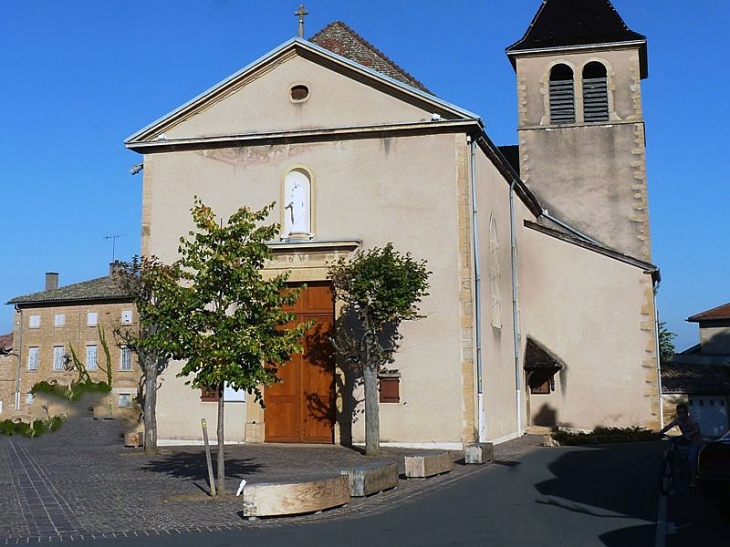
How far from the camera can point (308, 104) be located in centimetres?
1914

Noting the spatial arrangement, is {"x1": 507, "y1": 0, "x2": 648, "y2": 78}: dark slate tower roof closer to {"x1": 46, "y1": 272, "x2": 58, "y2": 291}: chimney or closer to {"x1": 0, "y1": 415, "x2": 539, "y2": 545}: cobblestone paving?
{"x1": 0, "y1": 415, "x2": 539, "y2": 545}: cobblestone paving

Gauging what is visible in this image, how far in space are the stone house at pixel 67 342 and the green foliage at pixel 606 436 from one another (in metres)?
26.4

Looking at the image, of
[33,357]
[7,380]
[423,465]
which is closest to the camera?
[423,465]

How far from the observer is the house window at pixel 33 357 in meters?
46.6

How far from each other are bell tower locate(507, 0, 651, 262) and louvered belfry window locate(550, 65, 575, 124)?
34 mm

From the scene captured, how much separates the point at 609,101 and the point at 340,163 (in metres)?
13.4

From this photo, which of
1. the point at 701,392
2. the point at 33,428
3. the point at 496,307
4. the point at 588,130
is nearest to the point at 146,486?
the point at 496,307

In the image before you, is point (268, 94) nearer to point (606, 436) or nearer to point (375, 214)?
point (375, 214)

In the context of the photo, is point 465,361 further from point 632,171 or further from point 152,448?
point 632,171

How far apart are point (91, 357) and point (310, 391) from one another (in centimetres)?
2957

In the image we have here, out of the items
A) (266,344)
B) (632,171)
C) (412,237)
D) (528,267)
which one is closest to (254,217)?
(266,344)

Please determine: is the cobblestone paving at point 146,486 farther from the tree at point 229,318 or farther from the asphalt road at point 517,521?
the tree at point 229,318

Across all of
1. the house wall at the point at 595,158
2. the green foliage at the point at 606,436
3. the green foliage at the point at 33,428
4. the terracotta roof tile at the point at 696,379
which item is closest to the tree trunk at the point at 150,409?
the green foliage at the point at 606,436

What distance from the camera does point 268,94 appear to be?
19422 millimetres
